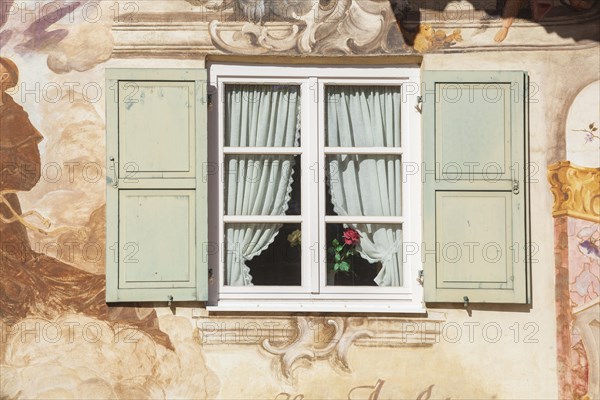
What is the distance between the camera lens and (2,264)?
24.9ft

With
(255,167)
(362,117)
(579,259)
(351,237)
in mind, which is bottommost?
(579,259)

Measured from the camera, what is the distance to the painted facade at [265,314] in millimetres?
7547

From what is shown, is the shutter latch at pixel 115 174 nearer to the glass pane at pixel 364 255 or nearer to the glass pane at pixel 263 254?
the glass pane at pixel 263 254

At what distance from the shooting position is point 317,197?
7730mm

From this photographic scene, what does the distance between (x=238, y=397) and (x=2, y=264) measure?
1860 millimetres

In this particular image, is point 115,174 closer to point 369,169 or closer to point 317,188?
point 317,188

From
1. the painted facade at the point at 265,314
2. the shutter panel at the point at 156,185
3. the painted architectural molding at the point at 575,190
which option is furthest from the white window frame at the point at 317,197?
the painted architectural molding at the point at 575,190

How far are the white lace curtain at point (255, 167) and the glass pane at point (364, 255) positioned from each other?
44 cm

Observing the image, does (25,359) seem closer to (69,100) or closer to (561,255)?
(69,100)

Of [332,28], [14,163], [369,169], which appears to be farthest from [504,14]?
[14,163]

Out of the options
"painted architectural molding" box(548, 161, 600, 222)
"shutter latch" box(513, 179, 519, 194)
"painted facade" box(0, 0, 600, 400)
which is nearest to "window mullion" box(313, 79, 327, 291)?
"painted facade" box(0, 0, 600, 400)

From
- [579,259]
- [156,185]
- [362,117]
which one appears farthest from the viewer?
[362,117]

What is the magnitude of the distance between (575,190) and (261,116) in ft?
7.36

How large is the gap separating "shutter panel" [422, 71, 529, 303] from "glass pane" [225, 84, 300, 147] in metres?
0.95
